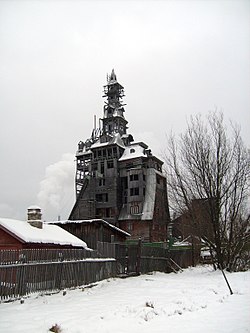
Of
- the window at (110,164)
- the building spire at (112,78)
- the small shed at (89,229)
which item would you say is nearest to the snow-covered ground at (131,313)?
the small shed at (89,229)

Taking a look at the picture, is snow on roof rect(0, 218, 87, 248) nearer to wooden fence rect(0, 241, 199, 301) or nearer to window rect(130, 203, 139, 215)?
wooden fence rect(0, 241, 199, 301)

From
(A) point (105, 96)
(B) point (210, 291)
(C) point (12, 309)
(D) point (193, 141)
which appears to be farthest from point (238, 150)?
(A) point (105, 96)

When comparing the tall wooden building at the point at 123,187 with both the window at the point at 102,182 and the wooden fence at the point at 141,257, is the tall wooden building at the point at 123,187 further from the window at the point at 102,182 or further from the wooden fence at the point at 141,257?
the wooden fence at the point at 141,257

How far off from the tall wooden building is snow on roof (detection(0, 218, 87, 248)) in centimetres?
2681

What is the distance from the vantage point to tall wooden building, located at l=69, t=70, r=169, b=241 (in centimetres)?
4656

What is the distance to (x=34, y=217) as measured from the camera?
17.6 m

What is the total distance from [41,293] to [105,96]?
172 ft

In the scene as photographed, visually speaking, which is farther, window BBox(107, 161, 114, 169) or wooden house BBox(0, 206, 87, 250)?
window BBox(107, 161, 114, 169)

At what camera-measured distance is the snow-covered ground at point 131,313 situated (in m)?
6.80

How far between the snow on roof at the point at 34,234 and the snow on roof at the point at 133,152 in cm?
3045

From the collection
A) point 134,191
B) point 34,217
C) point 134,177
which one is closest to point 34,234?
point 34,217

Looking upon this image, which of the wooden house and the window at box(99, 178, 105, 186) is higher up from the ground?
the window at box(99, 178, 105, 186)

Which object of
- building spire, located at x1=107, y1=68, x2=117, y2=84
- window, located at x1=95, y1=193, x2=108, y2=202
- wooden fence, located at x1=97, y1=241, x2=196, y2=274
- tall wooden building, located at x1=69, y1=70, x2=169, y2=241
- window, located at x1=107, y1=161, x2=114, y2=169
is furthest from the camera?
building spire, located at x1=107, y1=68, x2=117, y2=84

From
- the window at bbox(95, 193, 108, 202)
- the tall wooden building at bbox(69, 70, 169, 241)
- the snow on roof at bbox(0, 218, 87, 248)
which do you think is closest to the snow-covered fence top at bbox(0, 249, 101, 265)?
the snow on roof at bbox(0, 218, 87, 248)
